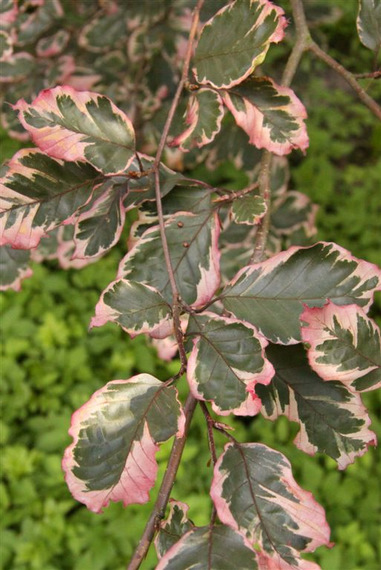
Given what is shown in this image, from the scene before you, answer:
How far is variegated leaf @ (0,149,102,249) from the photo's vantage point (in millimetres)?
652

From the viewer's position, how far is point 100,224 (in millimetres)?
728

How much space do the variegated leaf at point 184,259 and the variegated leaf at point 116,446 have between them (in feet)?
0.52

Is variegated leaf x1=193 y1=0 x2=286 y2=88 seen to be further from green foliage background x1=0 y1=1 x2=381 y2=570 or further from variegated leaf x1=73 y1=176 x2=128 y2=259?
green foliage background x1=0 y1=1 x2=381 y2=570

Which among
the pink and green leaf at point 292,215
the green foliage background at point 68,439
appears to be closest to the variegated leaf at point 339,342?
the pink and green leaf at point 292,215

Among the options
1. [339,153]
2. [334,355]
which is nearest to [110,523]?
[334,355]

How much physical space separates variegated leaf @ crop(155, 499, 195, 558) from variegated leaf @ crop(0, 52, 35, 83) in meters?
1.02

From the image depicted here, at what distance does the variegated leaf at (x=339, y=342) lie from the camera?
55cm

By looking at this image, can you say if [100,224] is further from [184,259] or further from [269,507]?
[269,507]

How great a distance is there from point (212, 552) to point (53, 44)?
46.4 inches

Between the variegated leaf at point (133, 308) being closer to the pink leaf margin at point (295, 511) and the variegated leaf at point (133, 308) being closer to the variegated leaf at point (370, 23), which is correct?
the pink leaf margin at point (295, 511)

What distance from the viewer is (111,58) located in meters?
1.44

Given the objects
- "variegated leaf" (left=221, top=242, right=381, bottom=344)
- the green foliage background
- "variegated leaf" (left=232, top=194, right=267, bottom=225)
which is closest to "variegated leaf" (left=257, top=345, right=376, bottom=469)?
"variegated leaf" (left=221, top=242, right=381, bottom=344)

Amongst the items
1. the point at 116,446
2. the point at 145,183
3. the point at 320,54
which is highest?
the point at 320,54

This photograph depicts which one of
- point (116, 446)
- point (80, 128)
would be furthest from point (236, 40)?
point (116, 446)
